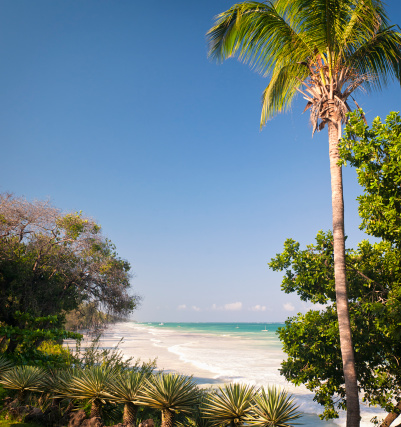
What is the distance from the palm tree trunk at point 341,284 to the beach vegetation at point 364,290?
0.47 meters

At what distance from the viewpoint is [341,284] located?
7.07 meters

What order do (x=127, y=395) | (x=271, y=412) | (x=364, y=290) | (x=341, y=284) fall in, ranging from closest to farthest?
(x=271, y=412), (x=127, y=395), (x=341, y=284), (x=364, y=290)

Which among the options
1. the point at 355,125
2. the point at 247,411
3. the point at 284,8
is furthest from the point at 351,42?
the point at 247,411

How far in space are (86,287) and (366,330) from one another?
12.2 metres

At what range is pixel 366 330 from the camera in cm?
765

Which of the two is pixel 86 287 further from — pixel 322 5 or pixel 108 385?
pixel 322 5

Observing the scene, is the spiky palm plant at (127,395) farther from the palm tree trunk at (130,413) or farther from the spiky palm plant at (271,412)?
the spiky palm plant at (271,412)

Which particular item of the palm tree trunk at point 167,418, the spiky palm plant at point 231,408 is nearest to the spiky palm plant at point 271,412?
the spiky palm plant at point 231,408

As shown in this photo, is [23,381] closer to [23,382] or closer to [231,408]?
[23,382]

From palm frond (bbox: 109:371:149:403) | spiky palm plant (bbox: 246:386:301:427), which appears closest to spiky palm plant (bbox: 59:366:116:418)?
palm frond (bbox: 109:371:149:403)

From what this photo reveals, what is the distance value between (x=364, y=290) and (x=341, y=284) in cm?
172

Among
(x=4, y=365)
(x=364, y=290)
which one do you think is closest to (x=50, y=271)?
(x=4, y=365)

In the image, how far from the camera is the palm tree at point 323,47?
807 centimetres

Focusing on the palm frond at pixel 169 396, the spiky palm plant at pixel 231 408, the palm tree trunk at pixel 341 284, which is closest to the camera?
the spiky palm plant at pixel 231 408
